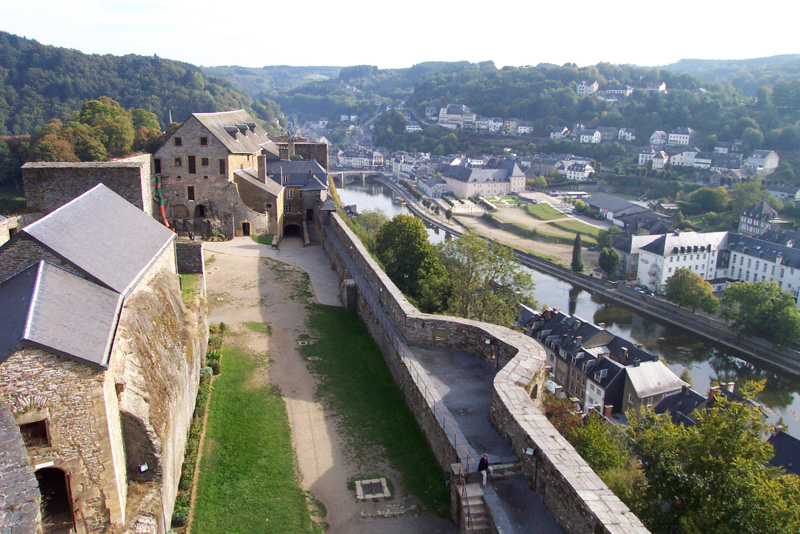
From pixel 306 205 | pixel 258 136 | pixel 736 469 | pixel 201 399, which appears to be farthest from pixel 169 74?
pixel 736 469

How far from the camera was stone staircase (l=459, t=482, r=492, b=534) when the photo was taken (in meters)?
8.48

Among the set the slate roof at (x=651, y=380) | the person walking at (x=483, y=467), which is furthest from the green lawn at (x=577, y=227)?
the person walking at (x=483, y=467)

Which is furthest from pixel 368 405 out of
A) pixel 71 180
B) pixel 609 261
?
pixel 609 261

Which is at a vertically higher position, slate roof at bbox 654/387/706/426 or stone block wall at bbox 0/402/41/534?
stone block wall at bbox 0/402/41/534

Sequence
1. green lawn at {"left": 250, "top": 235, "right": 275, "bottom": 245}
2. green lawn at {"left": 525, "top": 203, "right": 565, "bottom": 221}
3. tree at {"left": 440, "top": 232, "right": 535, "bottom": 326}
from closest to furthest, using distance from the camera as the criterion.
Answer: tree at {"left": 440, "top": 232, "right": 535, "bottom": 326}, green lawn at {"left": 250, "top": 235, "right": 275, "bottom": 245}, green lawn at {"left": 525, "top": 203, "right": 565, "bottom": 221}

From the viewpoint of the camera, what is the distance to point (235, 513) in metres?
9.71

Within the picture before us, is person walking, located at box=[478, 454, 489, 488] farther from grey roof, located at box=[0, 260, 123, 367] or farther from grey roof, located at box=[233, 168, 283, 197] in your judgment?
grey roof, located at box=[233, 168, 283, 197]

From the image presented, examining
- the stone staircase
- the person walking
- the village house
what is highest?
the person walking

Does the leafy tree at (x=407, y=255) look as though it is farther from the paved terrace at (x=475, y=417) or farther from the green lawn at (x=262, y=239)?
the paved terrace at (x=475, y=417)

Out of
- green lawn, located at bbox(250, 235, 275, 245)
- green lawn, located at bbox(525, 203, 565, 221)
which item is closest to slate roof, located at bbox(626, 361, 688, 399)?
green lawn, located at bbox(250, 235, 275, 245)

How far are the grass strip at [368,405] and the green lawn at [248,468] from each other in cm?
132

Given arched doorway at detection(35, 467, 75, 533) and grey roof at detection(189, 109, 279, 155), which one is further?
grey roof at detection(189, 109, 279, 155)

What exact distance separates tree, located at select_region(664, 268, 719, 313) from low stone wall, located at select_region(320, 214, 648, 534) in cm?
3646

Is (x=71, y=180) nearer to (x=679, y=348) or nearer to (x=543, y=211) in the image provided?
(x=679, y=348)
